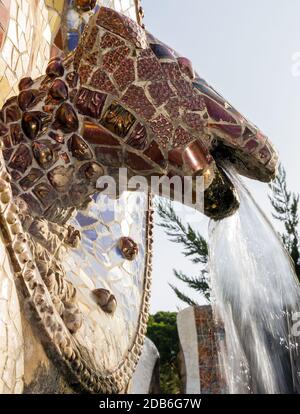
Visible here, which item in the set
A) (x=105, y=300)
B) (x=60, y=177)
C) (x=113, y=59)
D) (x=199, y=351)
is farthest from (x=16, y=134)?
(x=199, y=351)

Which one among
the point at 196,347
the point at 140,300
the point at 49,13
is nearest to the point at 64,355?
the point at 140,300

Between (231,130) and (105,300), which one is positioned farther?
(105,300)

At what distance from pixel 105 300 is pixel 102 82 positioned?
544 millimetres

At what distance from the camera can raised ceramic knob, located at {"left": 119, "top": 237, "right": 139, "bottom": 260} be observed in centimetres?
197

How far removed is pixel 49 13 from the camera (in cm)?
193

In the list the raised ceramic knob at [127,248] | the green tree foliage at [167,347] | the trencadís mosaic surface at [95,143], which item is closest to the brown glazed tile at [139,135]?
the trencadís mosaic surface at [95,143]

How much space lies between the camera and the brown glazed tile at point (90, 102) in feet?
4.87

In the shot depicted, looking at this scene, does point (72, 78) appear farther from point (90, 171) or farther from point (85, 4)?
point (85, 4)

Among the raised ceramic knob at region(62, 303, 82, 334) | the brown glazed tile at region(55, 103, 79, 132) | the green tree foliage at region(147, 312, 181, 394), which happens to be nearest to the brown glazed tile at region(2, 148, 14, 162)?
the brown glazed tile at region(55, 103, 79, 132)

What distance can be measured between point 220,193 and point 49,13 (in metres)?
0.76

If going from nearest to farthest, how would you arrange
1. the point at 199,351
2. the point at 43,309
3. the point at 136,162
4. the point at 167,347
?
the point at 43,309, the point at 136,162, the point at 199,351, the point at 167,347

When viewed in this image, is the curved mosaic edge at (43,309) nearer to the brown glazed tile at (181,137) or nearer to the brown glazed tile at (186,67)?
the brown glazed tile at (181,137)

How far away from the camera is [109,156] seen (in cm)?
150

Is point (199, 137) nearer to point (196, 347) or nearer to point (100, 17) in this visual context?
point (100, 17)
